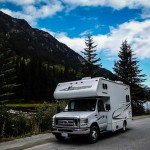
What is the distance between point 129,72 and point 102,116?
84.9ft

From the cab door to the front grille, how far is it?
62.9 inches

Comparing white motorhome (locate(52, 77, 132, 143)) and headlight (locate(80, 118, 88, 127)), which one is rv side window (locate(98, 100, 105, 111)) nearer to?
white motorhome (locate(52, 77, 132, 143))

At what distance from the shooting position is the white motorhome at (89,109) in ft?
43.7

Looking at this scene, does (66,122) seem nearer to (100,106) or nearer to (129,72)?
(100,106)

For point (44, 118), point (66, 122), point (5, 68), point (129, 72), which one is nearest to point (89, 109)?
point (66, 122)

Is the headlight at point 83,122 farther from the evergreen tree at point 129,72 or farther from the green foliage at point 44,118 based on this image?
the evergreen tree at point 129,72

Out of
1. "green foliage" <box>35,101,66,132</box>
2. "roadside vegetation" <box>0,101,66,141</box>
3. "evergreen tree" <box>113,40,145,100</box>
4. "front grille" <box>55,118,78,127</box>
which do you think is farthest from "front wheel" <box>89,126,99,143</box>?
"evergreen tree" <box>113,40,145,100</box>

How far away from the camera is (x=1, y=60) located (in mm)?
23766

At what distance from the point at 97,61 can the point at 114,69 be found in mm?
7214

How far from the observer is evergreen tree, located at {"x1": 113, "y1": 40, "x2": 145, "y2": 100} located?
3954cm

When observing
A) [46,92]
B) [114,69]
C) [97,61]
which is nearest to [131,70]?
[114,69]

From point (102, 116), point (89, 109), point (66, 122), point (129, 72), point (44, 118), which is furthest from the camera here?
point (129, 72)

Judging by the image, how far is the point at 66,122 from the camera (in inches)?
533

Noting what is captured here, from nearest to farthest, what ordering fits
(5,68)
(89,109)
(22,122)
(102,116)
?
1. (89,109)
2. (102,116)
3. (22,122)
4. (5,68)
